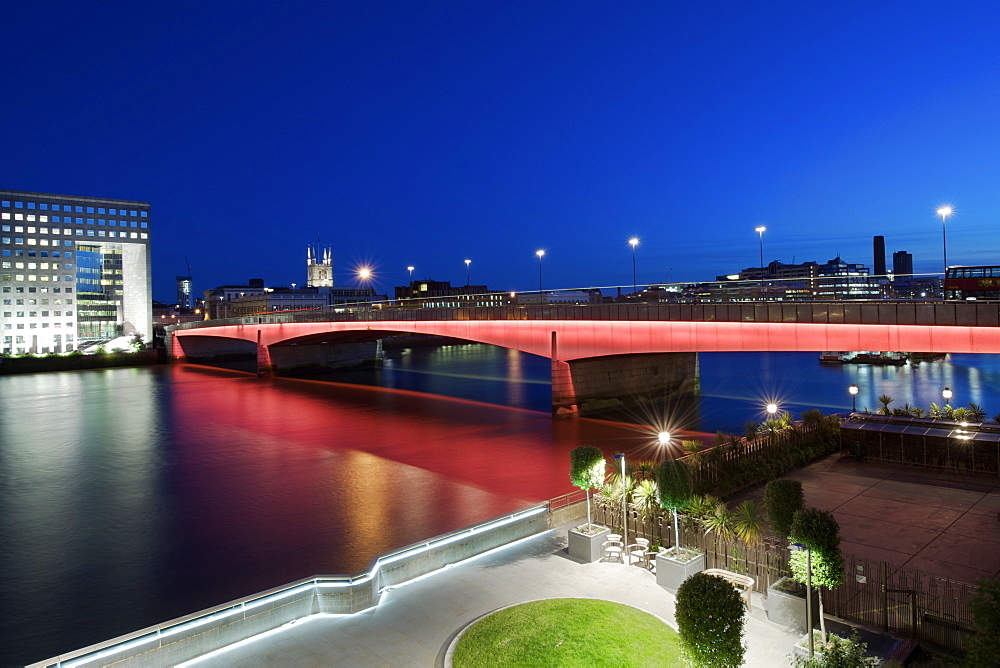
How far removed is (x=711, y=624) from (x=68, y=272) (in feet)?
372

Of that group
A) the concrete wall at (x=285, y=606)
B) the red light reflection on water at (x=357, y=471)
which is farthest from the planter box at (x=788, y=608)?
the red light reflection on water at (x=357, y=471)

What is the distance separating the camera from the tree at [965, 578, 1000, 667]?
5.55 meters

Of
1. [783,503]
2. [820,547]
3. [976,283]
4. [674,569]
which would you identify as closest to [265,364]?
[976,283]

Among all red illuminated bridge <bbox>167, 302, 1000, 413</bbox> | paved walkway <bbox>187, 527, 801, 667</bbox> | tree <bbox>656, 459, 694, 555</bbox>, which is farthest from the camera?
red illuminated bridge <bbox>167, 302, 1000, 413</bbox>

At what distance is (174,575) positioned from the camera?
15742 mm

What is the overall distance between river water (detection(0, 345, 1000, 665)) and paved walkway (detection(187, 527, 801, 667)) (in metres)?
4.94

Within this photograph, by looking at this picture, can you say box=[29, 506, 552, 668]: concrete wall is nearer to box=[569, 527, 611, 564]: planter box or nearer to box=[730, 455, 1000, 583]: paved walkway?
box=[569, 527, 611, 564]: planter box

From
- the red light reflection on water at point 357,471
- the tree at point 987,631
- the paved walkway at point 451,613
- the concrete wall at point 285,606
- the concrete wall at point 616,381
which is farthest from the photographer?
the concrete wall at point 616,381

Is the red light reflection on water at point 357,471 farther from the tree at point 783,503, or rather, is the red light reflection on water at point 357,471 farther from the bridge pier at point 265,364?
the bridge pier at point 265,364

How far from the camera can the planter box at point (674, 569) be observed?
35.3 ft

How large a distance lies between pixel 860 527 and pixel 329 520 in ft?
46.6

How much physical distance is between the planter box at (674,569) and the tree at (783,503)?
1.69 meters

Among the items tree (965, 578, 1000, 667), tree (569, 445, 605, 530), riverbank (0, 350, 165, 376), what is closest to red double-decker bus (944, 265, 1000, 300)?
tree (569, 445, 605, 530)

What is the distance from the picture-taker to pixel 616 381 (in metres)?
40.6
